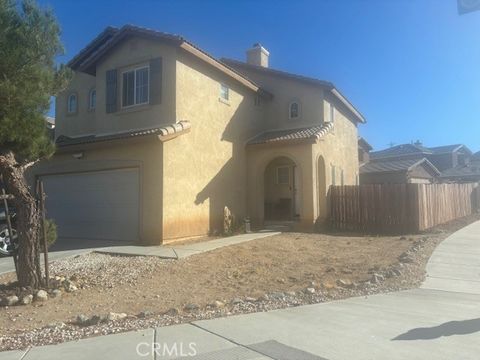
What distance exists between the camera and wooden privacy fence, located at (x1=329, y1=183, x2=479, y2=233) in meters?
16.0

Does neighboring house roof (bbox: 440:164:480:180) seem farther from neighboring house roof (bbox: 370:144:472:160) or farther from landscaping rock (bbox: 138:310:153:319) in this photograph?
landscaping rock (bbox: 138:310:153:319)

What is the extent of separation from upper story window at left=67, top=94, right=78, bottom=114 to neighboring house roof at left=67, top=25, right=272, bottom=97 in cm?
235

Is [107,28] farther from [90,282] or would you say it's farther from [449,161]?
[449,161]

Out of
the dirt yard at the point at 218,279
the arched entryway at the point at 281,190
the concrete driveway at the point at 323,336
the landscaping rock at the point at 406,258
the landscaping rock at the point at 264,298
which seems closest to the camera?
the concrete driveway at the point at 323,336

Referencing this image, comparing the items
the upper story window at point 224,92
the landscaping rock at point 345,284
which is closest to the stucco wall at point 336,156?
the upper story window at point 224,92

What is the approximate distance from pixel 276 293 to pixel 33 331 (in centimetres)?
361

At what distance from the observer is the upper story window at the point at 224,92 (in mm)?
16000

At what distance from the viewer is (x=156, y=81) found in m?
13.8

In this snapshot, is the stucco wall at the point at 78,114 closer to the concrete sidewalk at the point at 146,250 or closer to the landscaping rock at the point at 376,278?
the concrete sidewalk at the point at 146,250

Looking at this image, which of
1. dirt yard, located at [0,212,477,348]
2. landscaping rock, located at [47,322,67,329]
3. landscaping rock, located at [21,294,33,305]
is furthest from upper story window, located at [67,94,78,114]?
landscaping rock, located at [47,322,67,329]

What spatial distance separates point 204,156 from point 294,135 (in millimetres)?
4044

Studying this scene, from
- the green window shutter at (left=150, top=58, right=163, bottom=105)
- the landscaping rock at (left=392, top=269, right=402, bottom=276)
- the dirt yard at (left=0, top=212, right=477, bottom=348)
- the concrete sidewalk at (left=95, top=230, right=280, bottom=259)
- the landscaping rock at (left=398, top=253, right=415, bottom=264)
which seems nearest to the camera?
the dirt yard at (left=0, top=212, right=477, bottom=348)

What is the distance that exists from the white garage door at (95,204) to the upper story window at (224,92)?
15.8ft

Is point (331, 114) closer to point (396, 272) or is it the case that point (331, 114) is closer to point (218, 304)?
point (396, 272)
